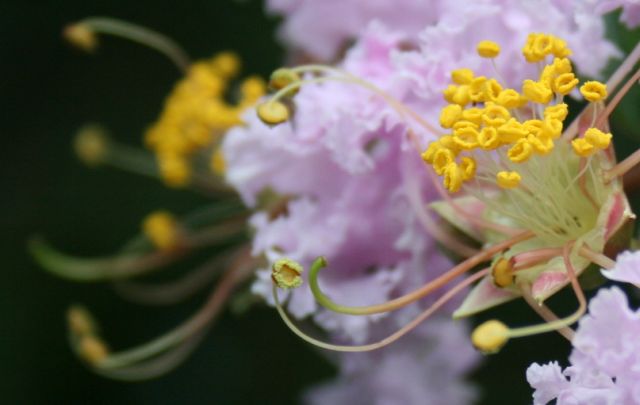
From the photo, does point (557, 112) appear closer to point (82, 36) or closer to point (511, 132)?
point (511, 132)

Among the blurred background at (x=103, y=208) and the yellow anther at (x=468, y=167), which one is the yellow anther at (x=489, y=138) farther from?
the blurred background at (x=103, y=208)

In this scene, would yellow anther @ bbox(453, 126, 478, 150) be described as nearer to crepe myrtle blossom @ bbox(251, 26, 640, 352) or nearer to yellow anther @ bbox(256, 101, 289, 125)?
crepe myrtle blossom @ bbox(251, 26, 640, 352)

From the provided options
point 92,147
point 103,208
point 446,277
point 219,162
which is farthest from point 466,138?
point 103,208

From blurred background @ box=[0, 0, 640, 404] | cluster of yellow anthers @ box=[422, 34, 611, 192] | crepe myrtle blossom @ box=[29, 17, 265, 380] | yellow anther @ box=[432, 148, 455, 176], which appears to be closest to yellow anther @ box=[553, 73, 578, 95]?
cluster of yellow anthers @ box=[422, 34, 611, 192]

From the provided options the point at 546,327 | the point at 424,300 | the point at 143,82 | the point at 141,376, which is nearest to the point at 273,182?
the point at 424,300

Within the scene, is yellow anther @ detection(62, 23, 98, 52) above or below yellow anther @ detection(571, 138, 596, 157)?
above

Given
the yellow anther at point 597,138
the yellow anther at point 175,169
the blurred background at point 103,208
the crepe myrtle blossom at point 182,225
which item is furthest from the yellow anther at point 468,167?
the blurred background at point 103,208

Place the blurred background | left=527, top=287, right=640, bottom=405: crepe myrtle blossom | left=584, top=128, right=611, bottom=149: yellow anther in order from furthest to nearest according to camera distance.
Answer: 1. the blurred background
2. left=584, top=128, right=611, bottom=149: yellow anther
3. left=527, top=287, right=640, bottom=405: crepe myrtle blossom
